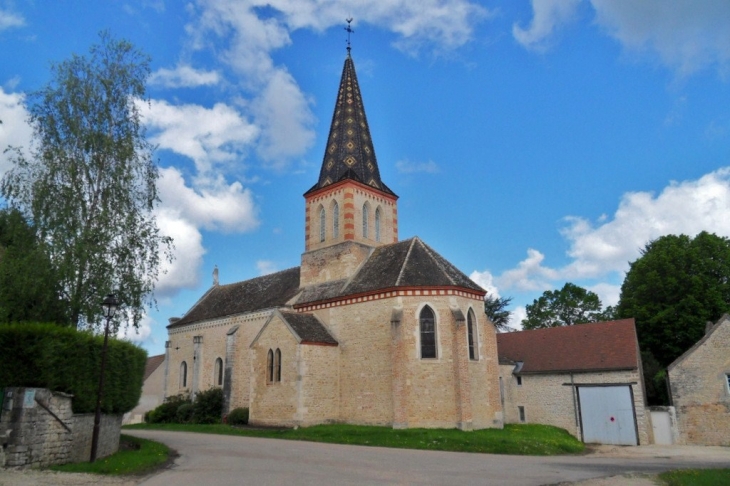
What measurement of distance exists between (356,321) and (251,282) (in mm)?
13623

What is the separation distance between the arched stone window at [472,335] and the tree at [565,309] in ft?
90.3

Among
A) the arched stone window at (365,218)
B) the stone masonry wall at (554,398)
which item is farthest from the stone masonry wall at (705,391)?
the arched stone window at (365,218)

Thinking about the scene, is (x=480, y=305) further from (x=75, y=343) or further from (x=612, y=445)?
(x=75, y=343)

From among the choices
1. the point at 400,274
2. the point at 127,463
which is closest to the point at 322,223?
the point at 400,274

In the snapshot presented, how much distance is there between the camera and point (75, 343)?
14445mm

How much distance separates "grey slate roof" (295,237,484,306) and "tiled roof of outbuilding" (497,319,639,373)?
7.21 m

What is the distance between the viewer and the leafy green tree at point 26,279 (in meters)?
18.0

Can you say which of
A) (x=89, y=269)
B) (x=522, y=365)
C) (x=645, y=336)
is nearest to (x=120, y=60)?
(x=89, y=269)

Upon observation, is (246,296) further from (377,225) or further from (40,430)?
(40,430)

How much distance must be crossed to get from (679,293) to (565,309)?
661 inches

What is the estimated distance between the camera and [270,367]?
28.0 meters

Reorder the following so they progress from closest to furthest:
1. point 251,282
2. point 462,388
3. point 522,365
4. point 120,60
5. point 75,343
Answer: point 75,343
point 120,60
point 462,388
point 522,365
point 251,282

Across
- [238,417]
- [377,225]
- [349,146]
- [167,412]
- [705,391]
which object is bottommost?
[238,417]

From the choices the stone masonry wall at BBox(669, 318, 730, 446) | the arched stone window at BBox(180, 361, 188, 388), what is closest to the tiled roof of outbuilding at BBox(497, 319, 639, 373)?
the stone masonry wall at BBox(669, 318, 730, 446)
